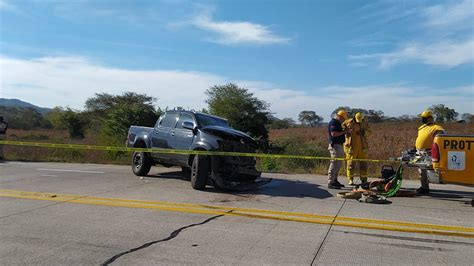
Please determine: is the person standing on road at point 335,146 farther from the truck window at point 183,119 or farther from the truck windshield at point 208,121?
the truck window at point 183,119

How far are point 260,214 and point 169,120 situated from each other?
575 cm

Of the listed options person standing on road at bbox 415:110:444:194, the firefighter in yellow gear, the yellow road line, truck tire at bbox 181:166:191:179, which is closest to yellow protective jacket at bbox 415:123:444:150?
person standing on road at bbox 415:110:444:194

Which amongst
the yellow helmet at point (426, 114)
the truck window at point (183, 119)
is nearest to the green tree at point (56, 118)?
the truck window at point (183, 119)

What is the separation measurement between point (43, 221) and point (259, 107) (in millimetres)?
26383

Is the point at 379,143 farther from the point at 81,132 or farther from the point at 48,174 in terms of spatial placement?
the point at 81,132

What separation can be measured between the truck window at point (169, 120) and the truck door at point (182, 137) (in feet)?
0.91

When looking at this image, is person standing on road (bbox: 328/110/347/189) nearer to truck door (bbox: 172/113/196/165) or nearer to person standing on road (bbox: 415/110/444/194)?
person standing on road (bbox: 415/110/444/194)

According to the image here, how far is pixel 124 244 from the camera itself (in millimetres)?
6133

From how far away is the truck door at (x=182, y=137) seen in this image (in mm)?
11875

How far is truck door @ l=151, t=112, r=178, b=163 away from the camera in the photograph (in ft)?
41.8

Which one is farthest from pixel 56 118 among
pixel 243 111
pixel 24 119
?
pixel 243 111

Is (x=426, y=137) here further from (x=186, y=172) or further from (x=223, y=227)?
(x=186, y=172)

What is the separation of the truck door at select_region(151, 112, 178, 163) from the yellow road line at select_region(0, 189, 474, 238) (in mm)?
3439

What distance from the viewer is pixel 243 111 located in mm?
32594
